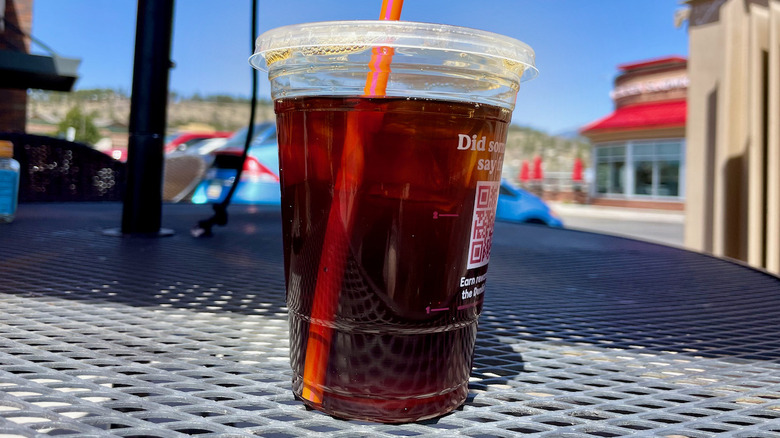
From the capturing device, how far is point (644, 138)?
71.1 ft

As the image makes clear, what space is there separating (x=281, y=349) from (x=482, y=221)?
0.36m

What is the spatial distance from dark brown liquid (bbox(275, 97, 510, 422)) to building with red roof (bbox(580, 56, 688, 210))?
2160 centimetres

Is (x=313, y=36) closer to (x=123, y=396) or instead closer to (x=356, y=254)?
(x=356, y=254)

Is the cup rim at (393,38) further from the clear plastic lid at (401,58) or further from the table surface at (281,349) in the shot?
the table surface at (281,349)

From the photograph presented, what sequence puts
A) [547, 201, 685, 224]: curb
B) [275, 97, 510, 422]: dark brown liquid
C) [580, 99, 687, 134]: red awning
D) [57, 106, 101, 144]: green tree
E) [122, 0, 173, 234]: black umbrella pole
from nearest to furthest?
[275, 97, 510, 422]: dark brown liquid → [122, 0, 173, 234]: black umbrella pole → [547, 201, 685, 224]: curb → [580, 99, 687, 134]: red awning → [57, 106, 101, 144]: green tree

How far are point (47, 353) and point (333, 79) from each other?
1.58 ft

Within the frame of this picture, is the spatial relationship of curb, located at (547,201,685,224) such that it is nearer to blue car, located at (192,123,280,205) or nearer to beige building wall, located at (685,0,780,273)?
beige building wall, located at (685,0,780,273)

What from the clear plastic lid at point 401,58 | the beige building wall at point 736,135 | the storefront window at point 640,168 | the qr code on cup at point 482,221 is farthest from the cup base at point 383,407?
the storefront window at point 640,168

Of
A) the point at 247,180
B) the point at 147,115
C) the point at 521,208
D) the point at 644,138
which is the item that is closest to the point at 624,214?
the point at 644,138

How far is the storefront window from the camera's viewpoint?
21016 mm

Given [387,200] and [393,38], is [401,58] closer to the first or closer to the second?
[393,38]

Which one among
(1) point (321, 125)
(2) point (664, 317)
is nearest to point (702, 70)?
(2) point (664, 317)

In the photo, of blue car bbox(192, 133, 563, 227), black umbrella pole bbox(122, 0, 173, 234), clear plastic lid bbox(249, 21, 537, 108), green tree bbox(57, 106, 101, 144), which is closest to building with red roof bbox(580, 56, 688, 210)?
blue car bbox(192, 133, 563, 227)

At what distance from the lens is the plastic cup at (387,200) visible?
0.55 metres
